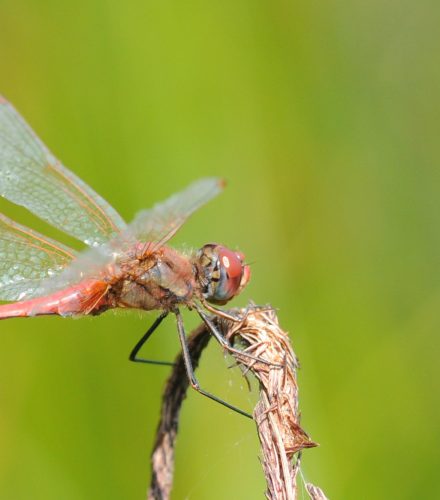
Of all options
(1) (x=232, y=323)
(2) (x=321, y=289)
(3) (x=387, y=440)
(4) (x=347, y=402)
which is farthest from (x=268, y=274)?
(1) (x=232, y=323)

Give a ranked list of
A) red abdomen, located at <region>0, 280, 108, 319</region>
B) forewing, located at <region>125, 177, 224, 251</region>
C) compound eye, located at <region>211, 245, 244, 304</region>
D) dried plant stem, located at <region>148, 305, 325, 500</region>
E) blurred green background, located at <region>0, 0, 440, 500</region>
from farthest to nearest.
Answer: blurred green background, located at <region>0, 0, 440, 500</region> < red abdomen, located at <region>0, 280, 108, 319</region> < compound eye, located at <region>211, 245, 244, 304</region> < forewing, located at <region>125, 177, 224, 251</region> < dried plant stem, located at <region>148, 305, 325, 500</region>

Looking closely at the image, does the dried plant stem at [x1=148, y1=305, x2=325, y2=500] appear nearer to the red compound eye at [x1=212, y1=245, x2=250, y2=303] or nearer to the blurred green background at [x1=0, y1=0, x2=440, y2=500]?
the red compound eye at [x1=212, y1=245, x2=250, y2=303]

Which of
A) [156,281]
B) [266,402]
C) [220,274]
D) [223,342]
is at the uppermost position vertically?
[220,274]

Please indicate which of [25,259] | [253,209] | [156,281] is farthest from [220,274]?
[253,209]

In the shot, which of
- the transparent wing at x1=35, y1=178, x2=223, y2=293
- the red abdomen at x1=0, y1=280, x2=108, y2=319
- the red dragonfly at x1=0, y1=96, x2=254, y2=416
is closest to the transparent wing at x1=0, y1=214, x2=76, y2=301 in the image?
the red dragonfly at x1=0, y1=96, x2=254, y2=416

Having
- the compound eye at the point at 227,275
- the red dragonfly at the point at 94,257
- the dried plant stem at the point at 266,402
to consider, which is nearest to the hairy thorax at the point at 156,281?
the red dragonfly at the point at 94,257

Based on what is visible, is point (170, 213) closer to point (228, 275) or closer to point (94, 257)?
point (94, 257)
